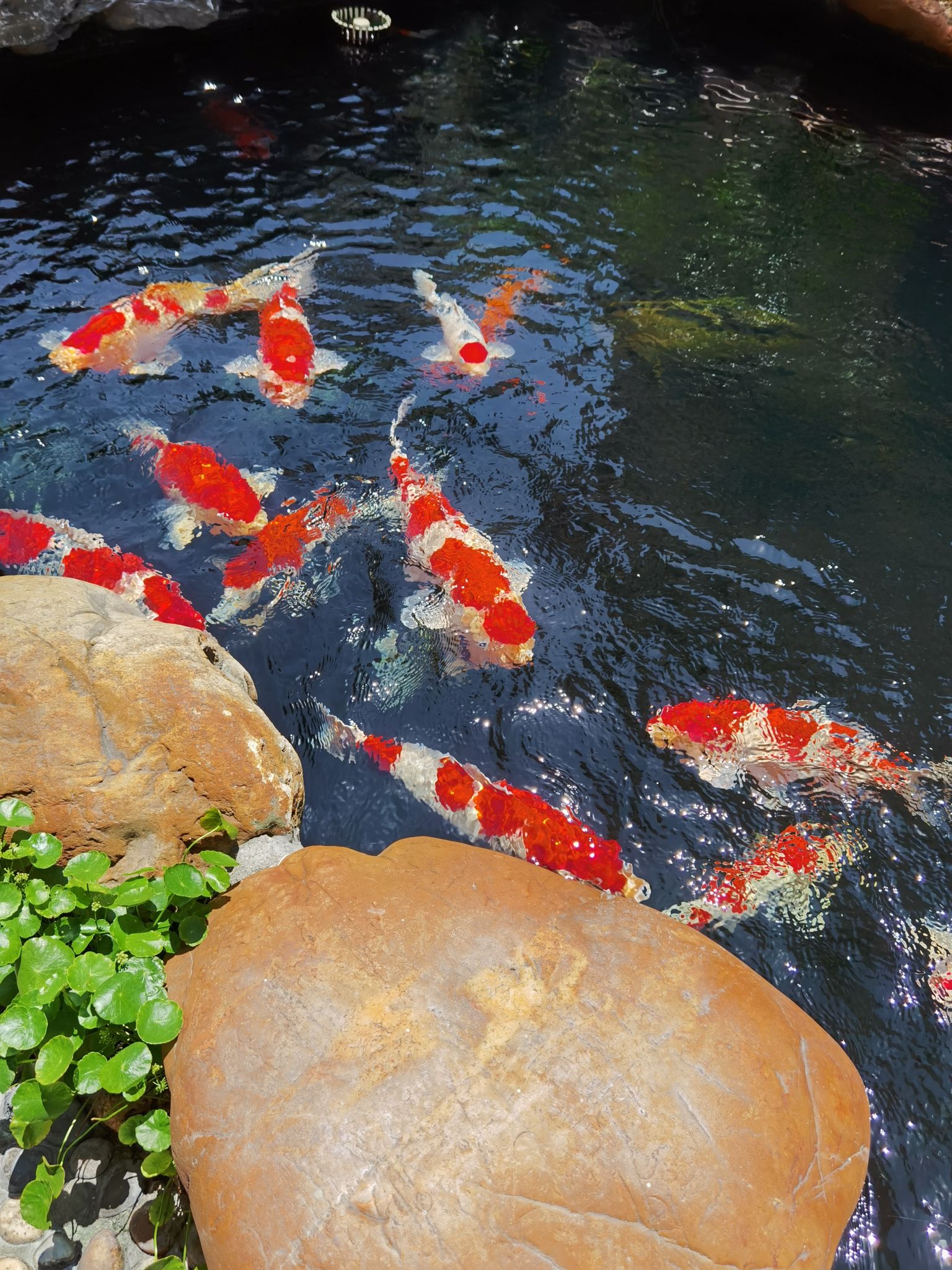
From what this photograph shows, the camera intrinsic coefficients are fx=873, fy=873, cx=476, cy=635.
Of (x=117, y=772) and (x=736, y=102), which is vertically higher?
(x=736, y=102)

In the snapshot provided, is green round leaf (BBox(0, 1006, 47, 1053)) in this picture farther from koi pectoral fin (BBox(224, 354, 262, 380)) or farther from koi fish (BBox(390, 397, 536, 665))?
koi pectoral fin (BBox(224, 354, 262, 380))

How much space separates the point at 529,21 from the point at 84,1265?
48.7ft

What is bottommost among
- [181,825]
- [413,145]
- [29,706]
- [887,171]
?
[181,825]

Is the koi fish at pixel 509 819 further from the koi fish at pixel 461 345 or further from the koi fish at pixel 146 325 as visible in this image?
the koi fish at pixel 146 325

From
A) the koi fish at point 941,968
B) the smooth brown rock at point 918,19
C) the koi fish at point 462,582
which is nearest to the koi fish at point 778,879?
the koi fish at point 941,968

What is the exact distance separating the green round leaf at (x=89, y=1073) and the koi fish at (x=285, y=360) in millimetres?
4868

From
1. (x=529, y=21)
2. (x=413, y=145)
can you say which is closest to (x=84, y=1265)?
(x=413, y=145)

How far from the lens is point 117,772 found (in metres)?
3.51

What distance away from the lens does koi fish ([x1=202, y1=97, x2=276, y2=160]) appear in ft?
31.0

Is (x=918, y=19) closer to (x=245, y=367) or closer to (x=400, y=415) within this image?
(x=400, y=415)

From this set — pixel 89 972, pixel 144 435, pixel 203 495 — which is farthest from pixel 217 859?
pixel 144 435

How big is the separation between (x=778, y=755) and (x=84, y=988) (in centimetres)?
338

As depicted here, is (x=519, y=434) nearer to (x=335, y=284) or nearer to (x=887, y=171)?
(x=335, y=284)

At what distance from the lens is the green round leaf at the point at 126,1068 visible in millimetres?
2777
